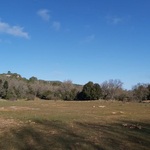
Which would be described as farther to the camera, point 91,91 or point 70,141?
point 91,91

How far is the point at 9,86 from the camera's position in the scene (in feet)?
321

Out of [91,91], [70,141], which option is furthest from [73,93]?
[70,141]

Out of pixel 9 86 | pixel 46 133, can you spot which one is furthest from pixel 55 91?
pixel 46 133

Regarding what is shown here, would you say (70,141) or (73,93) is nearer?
(70,141)

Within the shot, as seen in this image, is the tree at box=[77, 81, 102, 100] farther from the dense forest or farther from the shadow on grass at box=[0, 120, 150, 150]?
the shadow on grass at box=[0, 120, 150, 150]

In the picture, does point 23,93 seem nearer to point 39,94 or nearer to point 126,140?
point 39,94

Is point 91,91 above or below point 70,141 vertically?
above

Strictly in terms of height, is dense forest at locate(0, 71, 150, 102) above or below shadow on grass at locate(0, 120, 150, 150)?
above

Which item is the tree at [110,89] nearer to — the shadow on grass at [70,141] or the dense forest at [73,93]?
the dense forest at [73,93]

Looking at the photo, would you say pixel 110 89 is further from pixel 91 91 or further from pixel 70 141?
pixel 70 141

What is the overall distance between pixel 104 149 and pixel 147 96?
8101 centimetres

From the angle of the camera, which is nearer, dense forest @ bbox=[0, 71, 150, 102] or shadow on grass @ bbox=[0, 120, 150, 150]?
shadow on grass @ bbox=[0, 120, 150, 150]

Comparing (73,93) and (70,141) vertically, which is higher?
(73,93)

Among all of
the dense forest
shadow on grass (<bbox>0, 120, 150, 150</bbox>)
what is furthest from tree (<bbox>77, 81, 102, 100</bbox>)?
shadow on grass (<bbox>0, 120, 150, 150</bbox>)
